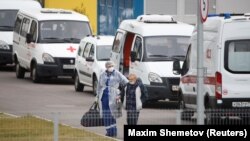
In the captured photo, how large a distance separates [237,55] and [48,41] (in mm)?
14654

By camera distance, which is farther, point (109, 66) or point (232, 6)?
point (232, 6)

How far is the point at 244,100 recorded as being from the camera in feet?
75.5

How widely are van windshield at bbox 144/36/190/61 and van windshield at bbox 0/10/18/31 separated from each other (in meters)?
13.4

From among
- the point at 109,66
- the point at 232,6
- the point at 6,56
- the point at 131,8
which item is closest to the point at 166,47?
the point at 109,66

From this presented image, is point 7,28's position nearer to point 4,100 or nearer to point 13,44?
point 13,44

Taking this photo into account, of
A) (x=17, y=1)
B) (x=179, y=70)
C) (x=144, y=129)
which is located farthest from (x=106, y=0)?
(x=144, y=129)

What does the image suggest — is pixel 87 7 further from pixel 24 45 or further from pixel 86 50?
pixel 86 50

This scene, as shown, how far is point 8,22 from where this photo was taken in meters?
42.8

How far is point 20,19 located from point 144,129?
24.5 meters

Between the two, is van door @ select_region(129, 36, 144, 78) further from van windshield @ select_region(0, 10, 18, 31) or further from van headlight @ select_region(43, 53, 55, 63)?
van windshield @ select_region(0, 10, 18, 31)

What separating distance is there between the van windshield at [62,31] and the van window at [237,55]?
14.4 meters

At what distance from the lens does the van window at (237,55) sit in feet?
76.2

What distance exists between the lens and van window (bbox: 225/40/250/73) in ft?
76.2

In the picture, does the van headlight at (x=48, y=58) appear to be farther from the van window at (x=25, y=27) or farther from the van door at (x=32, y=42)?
the van window at (x=25, y=27)
